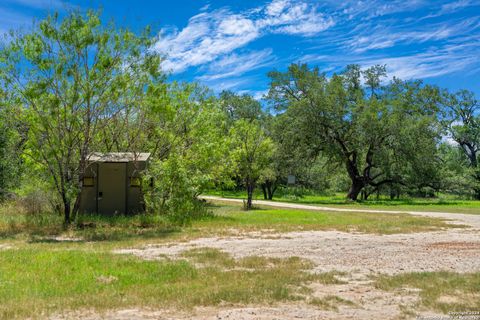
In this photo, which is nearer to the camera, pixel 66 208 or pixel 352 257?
pixel 352 257

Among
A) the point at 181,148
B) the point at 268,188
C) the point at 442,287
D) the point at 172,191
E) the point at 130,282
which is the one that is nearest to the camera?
the point at 442,287

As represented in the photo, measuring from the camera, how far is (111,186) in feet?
61.7

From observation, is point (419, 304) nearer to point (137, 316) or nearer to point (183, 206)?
point (137, 316)

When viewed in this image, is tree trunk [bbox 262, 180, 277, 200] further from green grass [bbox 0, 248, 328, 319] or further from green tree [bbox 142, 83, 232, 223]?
green grass [bbox 0, 248, 328, 319]

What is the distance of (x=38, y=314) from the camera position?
17.8ft

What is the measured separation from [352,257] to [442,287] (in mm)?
3014

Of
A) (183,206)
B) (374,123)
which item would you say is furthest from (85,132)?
(374,123)

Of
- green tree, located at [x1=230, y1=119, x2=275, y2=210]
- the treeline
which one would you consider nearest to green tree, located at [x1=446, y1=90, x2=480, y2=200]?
the treeline

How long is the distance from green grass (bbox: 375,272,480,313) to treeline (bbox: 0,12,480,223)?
35.3 ft

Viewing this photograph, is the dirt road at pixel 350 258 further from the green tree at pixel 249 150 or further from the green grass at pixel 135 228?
the green tree at pixel 249 150

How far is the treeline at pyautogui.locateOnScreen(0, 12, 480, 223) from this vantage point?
1472cm

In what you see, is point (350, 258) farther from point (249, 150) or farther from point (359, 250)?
point (249, 150)

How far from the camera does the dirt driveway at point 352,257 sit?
5488mm

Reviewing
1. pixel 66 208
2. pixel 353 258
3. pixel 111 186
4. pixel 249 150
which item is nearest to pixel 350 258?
pixel 353 258
